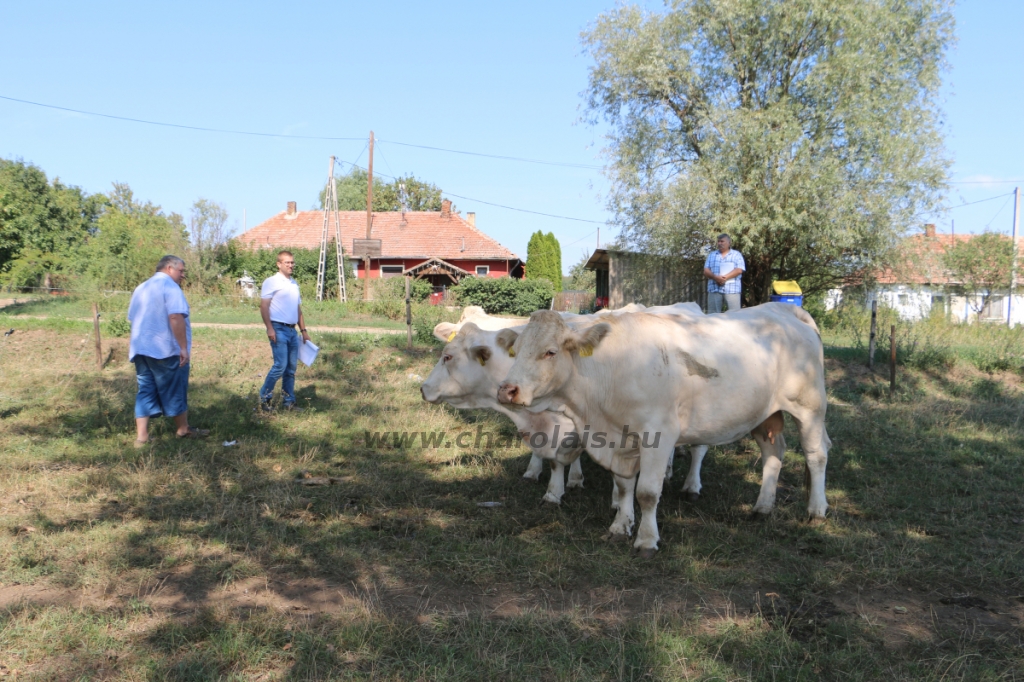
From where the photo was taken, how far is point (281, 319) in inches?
363

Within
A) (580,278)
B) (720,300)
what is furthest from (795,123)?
(580,278)

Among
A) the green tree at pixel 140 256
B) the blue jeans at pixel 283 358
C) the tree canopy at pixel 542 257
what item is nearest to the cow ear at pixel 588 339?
the blue jeans at pixel 283 358

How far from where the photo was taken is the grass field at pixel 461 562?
3.84m

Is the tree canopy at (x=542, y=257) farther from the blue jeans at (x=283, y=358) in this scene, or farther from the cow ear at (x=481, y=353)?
the cow ear at (x=481, y=353)

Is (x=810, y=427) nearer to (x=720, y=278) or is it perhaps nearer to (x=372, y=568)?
(x=372, y=568)

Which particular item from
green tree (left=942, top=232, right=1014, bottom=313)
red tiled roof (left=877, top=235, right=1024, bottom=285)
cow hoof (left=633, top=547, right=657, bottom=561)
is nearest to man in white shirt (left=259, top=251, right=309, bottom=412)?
cow hoof (left=633, top=547, right=657, bottom=561)

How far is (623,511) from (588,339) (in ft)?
4.50

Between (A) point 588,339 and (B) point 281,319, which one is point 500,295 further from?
(A) point 588,339

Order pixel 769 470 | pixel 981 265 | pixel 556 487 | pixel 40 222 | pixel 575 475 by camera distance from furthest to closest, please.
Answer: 1. pixel 40 222
2. pixel 981 265
3. pixel 575 475
4. pixel 556 487
5. pixel 769 470

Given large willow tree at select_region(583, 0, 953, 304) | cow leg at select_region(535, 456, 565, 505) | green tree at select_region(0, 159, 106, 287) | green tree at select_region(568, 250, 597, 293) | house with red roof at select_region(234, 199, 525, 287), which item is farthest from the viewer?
green tree at select_region(568, 250, 597, 293)

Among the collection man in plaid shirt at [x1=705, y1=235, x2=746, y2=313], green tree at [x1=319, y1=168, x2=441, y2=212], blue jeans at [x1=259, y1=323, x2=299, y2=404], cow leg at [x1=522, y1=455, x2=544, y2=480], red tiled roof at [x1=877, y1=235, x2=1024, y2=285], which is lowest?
cow leg at [x1=522, y1=455, x2=544, y2=480]

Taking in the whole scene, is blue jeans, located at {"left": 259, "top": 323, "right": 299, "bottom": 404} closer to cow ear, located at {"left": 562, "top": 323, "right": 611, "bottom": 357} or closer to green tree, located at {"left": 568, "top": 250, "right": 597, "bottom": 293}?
cow ear, located at {"left": 562, "top": 323, "right": 611, "bottom": 357}

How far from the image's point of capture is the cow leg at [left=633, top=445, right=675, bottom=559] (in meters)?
5.52

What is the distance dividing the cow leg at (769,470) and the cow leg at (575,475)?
5.39 ft
